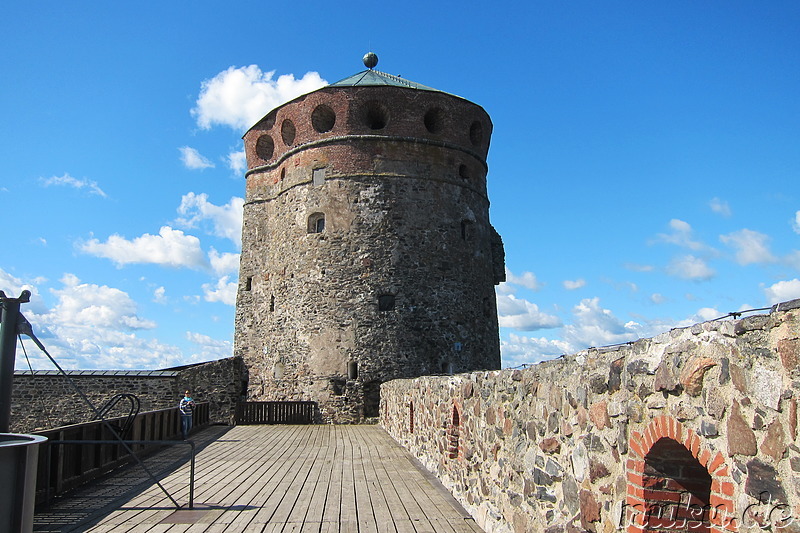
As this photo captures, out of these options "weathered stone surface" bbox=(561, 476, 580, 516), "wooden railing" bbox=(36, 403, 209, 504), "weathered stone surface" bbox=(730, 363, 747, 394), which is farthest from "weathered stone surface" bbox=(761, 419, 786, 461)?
"wooden railing" bbox=(36, 403, 209, 504)

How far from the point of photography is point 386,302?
63.4ft

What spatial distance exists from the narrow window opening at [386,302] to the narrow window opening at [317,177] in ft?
13.6

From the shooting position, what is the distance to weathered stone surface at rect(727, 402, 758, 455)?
2.40 metres

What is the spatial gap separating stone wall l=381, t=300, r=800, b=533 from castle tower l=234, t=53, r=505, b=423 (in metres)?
13.6

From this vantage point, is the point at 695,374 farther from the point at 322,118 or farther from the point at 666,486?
the point at 322,118

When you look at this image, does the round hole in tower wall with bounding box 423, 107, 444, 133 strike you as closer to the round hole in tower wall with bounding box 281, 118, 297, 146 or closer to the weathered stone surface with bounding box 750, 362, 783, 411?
the round hole in tower wall with bounding box 281, 118, 297, 146

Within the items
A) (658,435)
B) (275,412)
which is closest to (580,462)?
(658,435)

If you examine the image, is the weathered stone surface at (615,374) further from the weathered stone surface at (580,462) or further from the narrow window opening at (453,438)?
the narrow window opening at (453,438)

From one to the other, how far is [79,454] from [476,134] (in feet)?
55.5

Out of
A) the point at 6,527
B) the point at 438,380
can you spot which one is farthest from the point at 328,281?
the point at 6,527

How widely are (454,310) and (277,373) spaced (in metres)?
5.85

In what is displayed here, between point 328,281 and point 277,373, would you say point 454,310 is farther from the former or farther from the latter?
point 277,373

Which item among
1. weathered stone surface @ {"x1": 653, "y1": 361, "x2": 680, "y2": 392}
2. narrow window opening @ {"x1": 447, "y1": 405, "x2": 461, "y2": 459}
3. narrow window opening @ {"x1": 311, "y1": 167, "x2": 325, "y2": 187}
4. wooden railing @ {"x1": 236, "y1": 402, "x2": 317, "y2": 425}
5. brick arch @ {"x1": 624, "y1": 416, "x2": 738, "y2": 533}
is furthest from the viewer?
narrow window opening @ {"x1": 311, "y1": 167, "x2": 325, "y2": 187}

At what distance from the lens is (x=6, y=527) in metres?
3.61
